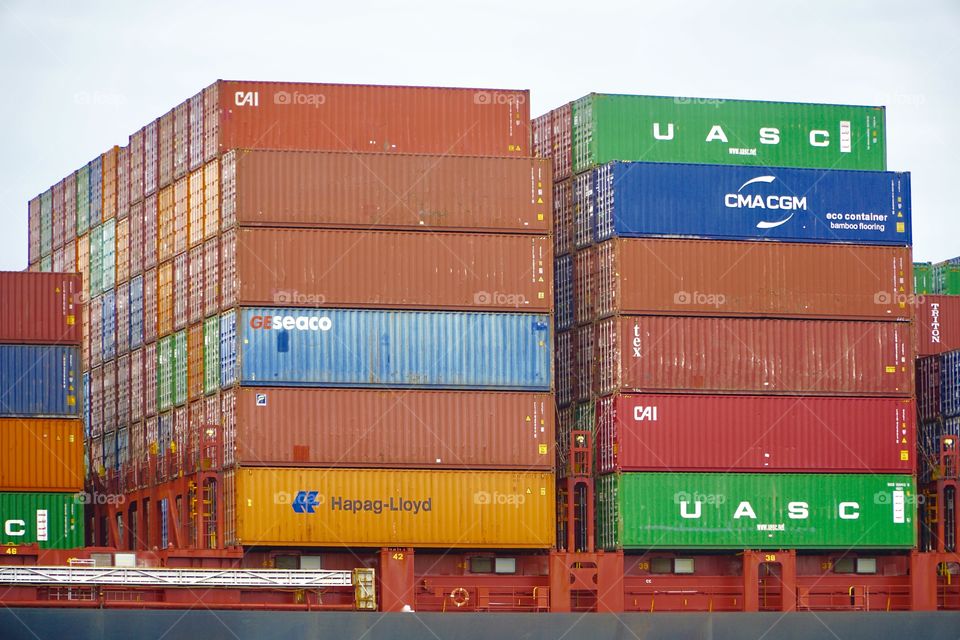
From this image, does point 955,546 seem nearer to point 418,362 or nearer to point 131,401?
point 418,362

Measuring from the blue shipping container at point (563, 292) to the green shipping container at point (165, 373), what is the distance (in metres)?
11.4

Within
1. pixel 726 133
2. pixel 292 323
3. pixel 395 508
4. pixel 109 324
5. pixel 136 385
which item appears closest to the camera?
pixel 395 508

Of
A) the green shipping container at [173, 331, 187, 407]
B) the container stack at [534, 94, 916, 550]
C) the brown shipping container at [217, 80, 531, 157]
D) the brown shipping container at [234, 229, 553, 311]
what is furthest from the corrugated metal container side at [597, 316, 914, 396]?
the green shipping container at [173, 331, 187, 407]

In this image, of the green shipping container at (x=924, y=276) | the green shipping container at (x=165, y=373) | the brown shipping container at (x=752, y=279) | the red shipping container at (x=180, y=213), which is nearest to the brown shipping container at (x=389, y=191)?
the brown shipping container at (x=752, y=279)

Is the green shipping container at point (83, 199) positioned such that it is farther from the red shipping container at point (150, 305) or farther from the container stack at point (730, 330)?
the container stack at point (730, 330)

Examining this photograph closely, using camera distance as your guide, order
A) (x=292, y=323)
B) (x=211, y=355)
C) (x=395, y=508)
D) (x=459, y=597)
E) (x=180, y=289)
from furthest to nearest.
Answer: (x=180, y=289) < (x=211, y=355) < (x=459, y=597) < (x=292, y=323) < (x=395, y=508)

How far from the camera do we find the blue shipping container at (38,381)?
5900 centimetres

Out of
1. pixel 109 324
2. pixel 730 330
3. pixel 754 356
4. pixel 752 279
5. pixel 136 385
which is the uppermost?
pixel 752 279

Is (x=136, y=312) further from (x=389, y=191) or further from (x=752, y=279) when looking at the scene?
(x=752, y=279)

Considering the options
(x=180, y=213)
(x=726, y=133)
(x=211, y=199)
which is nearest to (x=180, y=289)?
(x=180, y=213)

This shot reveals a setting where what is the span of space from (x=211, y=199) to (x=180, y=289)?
344 cm

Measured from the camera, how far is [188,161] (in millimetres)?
60156

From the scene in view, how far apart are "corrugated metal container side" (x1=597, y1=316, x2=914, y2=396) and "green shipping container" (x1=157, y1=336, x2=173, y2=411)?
12.5 metres

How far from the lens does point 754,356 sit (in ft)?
195
